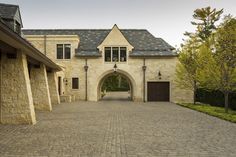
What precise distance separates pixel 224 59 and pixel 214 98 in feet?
33.3

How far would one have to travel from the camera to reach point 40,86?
2138 centimetres

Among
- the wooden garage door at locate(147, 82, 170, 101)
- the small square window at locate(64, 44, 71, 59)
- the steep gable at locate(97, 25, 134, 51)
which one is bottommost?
the wooden garage door at locate(147, 82, 170, 101)

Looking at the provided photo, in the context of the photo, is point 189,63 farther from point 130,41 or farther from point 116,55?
point 130,41

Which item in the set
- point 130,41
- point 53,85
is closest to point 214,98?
point 130,41

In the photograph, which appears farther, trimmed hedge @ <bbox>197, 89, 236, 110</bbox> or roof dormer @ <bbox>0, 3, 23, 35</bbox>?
trimmed hedge @ <bbox>197, 89, 236, 110</bbox>

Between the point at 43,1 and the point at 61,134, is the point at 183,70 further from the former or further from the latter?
the point at 61,134

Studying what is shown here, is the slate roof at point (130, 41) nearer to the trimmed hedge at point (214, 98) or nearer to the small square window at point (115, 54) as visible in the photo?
the small square window at point (115, 54)

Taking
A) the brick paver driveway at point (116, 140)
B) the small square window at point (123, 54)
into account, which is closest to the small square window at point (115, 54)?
the small square window at point (123, 54)

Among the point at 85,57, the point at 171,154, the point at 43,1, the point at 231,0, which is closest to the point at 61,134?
the point at 171,154

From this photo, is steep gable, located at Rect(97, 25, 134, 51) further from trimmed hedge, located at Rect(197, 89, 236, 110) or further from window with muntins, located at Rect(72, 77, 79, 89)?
trimmed hedge, located at Rect(197, 89, 236, 110)

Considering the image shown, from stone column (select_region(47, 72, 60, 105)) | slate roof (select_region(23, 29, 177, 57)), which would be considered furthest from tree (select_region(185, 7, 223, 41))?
stone column (select_region(47, 72, 60, 105))

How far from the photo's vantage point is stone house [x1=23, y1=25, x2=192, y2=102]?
114 feet

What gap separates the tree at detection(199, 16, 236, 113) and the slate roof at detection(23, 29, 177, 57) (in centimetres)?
1165

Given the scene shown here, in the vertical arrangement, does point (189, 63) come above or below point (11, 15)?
below
